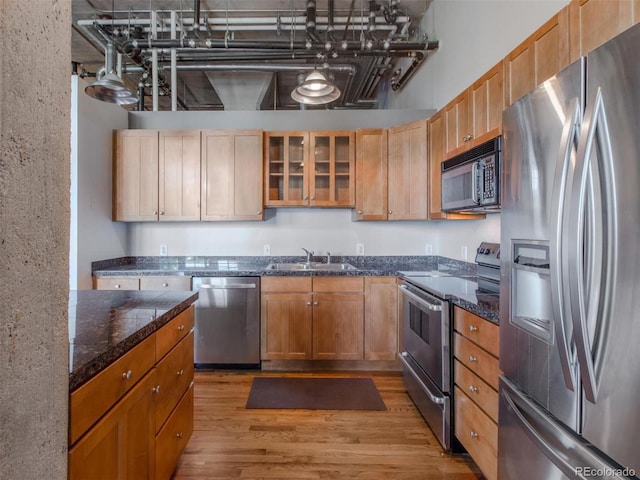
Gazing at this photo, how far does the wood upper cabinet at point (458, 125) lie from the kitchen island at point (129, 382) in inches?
83.5

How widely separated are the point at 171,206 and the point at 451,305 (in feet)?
9.28

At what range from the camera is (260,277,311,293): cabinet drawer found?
3102 mm

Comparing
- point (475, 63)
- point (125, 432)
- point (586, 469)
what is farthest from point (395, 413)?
point (475, 63)

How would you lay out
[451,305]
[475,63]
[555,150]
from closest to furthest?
[555,150] < [451,305] < [475,63]

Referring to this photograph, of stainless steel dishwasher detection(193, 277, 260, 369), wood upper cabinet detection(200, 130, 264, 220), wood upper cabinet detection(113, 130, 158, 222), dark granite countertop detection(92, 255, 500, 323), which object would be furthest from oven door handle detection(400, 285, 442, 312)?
wood upper cabinet detection(113, 130, 158, 222)

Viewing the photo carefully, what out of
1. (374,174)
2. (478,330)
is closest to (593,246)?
(478,330)

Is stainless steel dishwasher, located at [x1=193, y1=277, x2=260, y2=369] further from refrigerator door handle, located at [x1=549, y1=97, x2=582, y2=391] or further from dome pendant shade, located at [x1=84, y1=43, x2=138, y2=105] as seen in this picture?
refrigerator door handle, located at [x1=549, y1=97, x2=582, y2=391]

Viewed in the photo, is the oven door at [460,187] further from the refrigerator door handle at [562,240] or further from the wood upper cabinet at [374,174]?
the refrigerator door handle at [562,240]

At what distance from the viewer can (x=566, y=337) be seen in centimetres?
101

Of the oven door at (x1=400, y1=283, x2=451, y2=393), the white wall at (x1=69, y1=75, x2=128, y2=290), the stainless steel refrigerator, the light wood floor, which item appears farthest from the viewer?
the white wall at (x1=69, y1=75, x2=128, y2=290)

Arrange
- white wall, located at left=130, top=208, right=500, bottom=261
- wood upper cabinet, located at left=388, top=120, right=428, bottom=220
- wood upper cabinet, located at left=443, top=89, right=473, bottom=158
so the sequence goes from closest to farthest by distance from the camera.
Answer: wood upper cabinet, located at left=443, top=89, right=473, bottom=158
wood upper cabinet, located at left=388, top=120, right=428, bottom=220
white wall, located at left=130, top=208, right=500, bottom=261

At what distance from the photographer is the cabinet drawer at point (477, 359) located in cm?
157

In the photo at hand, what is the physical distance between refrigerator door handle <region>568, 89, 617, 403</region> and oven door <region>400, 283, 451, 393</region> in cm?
104

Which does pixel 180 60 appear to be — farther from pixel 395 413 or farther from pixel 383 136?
pixel 395 413
